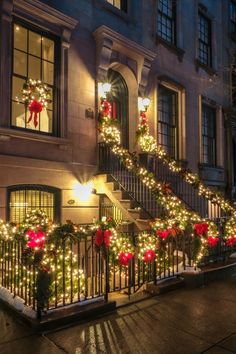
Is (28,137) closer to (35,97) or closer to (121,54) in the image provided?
(35,97)

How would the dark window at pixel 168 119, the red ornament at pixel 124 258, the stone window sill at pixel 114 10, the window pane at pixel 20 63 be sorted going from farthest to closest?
1. the dark window at pixel 168 119
2. the stone window sill at pixel 114 10
3. the window pane at pixel 20 63
4. the red ornament at pixel 124 258

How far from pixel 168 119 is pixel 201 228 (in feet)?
22.8

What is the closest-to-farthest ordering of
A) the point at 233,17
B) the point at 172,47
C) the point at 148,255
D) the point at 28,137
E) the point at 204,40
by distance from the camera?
the point at 148,255 < the point at 28,137 < the point at 172,47 < the point at 204,40 < the point at 233,17

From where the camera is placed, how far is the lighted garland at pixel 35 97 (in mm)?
8164

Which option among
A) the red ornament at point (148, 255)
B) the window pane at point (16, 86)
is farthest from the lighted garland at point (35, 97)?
the red ornament at point (148, 255)

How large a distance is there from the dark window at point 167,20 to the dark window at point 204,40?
2008 mm

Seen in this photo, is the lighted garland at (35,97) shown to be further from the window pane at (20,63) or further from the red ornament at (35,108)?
the window pane at (20,63)

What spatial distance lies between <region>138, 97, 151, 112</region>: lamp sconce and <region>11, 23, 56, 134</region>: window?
3.27 metres

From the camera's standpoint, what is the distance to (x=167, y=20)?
13.3 meters

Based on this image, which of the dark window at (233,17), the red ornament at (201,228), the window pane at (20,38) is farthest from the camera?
the dark window at (233,17)

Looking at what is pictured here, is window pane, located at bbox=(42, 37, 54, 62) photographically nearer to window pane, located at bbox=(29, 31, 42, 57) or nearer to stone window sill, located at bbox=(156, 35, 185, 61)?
window pane, located at bbox=(29, 31, 42, 57)

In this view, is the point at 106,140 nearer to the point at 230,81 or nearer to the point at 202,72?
the point at 202,72

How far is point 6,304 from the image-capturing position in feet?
18.2

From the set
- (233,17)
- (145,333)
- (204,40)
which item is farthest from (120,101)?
(233,17)
